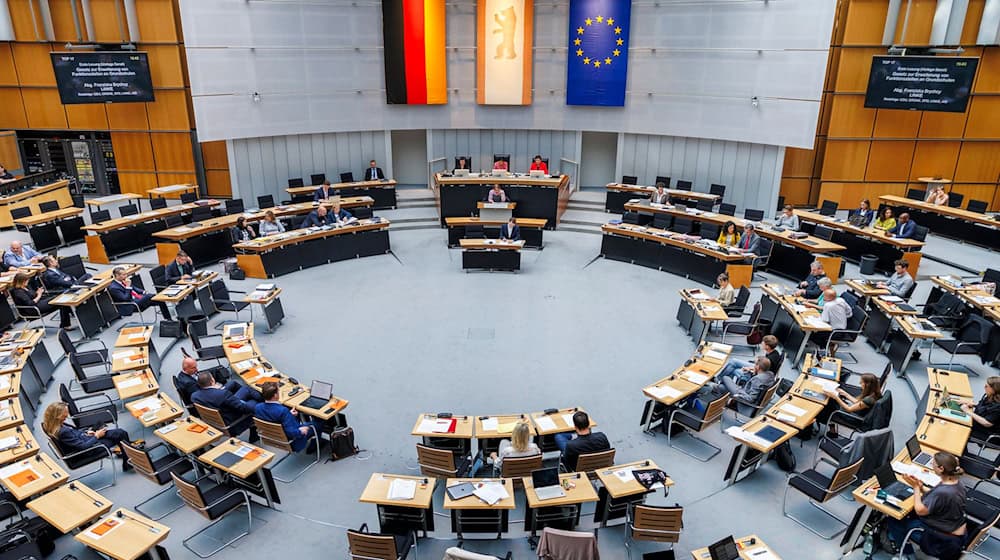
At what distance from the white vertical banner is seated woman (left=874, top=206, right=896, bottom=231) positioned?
35.3 feet

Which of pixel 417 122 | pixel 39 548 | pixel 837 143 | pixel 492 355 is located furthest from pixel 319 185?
pixel 837 143

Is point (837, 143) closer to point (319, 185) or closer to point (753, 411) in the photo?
point (753, 411)

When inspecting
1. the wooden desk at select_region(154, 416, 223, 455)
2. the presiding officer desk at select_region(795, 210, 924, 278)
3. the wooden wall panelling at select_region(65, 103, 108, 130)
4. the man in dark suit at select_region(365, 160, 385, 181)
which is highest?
the wooden wall panelling at select_region(65, 103, 108, 130)

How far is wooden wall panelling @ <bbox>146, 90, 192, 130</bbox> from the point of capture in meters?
18.8

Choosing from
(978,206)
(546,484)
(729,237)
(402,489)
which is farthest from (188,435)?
(978,206)

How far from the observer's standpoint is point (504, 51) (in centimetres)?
1991

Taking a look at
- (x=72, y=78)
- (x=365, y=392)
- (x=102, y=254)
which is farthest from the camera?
(x=72, y=78)

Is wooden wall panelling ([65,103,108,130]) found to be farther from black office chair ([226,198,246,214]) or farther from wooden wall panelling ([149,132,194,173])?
black office chair ([226,198,246,214])

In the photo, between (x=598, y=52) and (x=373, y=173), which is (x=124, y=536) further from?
(x=598, y=52)

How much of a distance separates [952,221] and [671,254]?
8.15 meters

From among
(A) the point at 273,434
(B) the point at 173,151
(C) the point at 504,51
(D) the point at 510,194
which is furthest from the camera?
(C) the point at 504,51

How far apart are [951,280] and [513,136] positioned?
1373 cm

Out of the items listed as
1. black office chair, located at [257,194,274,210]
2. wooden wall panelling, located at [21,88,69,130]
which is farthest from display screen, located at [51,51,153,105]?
black office chair, located at [257,194,274,210]

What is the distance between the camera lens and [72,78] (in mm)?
17234
